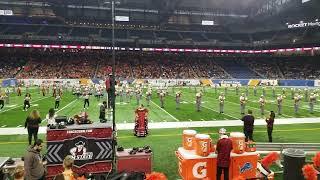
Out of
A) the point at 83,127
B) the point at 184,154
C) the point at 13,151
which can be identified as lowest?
the point at 13,151

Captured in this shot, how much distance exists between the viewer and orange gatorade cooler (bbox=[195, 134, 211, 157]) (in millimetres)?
8984

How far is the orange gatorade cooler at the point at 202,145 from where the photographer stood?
898 centimetres

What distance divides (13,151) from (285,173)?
10.1 metres

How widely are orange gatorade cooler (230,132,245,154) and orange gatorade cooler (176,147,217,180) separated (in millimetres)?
606

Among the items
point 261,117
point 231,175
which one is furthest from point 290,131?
point 231,175

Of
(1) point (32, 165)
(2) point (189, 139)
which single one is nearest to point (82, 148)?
(1) point (32, 165)

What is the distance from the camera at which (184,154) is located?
935cm

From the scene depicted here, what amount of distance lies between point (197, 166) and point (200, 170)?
16 centimetres

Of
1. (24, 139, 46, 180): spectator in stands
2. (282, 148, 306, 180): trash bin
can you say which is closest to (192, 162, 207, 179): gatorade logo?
(282, 148, 306, 180): trash bin

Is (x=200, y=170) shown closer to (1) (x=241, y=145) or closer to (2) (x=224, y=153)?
(2) (x=224, y=153)

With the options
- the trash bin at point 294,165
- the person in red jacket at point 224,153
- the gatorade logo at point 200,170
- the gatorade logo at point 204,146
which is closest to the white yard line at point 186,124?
the gatorade logo at point 200,170

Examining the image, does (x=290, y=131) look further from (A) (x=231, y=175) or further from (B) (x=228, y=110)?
(A) (x=231, y=175)

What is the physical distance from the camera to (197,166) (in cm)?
911

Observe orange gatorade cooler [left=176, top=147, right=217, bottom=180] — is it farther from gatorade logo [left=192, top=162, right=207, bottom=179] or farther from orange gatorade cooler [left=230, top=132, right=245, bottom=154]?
orange gatorade cooler [left=230, top=132, right=245, bottom=154]
